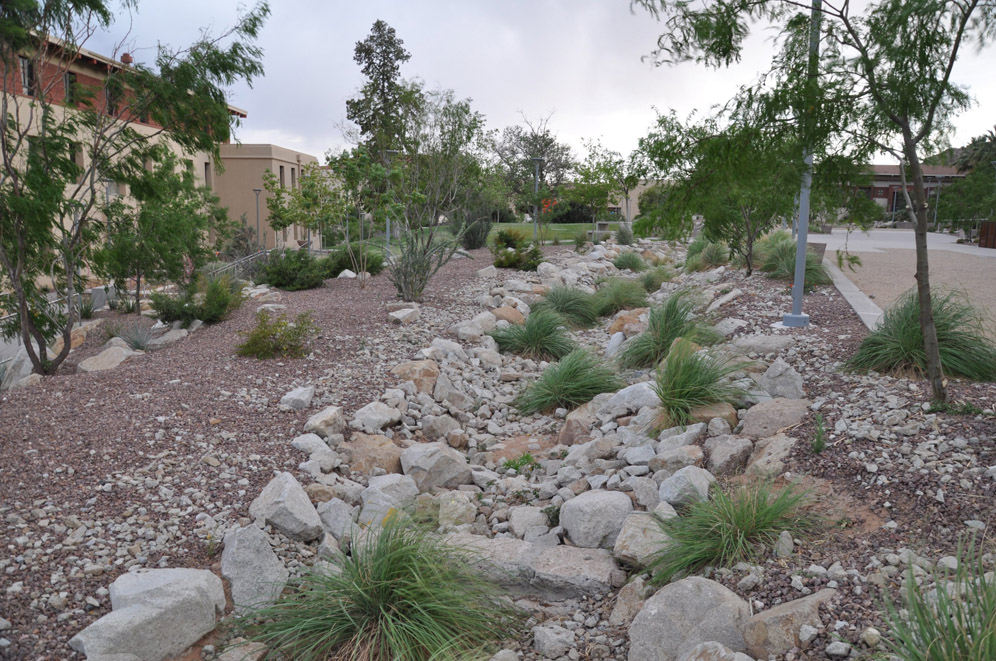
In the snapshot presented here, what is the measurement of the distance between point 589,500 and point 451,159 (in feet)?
40.0

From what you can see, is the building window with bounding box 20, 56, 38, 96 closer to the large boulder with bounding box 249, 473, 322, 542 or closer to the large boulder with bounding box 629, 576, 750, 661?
the large boulder with bounding box 249, 473, 322, 542

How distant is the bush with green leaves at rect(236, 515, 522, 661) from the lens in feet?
11.4

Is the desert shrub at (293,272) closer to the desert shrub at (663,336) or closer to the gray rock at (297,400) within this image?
the desert shrub at (663,336)

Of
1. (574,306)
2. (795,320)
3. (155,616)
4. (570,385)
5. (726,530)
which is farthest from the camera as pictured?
(574,306)

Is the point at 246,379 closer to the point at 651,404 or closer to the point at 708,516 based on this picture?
the point at 651,404

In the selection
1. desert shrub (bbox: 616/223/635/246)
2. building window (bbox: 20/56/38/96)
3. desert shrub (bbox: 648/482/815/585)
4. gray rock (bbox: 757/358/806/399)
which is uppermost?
building window (bbox: 20/56/38/96)

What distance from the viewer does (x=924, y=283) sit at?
5227mm

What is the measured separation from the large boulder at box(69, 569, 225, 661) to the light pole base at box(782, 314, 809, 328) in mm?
6728

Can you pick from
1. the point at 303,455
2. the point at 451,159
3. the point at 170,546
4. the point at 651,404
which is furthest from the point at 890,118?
the point at 451,159

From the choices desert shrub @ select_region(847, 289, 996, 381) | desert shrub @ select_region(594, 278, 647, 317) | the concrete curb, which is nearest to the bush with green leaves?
desert shrub @ select_region(847, 289, 996, 381)

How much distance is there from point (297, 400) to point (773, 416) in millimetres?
3930

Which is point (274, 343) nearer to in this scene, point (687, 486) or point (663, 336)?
point (663, 336)

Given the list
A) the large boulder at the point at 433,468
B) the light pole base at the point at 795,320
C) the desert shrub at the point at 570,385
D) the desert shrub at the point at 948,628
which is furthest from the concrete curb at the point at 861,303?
the desert shrub at the point at 948,628

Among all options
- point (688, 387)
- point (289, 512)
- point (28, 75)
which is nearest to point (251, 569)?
point (289, 512)
